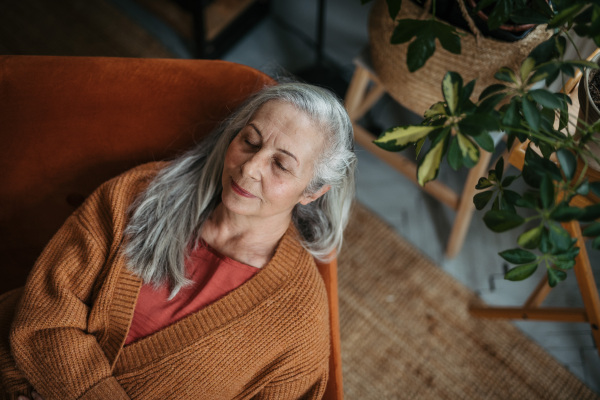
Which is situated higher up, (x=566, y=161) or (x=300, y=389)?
(x=566, y=161)

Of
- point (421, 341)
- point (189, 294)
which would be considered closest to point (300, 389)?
point (189, 294)

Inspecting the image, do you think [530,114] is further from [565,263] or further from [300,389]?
[300,389]

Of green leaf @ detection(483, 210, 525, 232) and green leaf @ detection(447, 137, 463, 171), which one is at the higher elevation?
green leaf @ detection(447, 137, 463, 171)

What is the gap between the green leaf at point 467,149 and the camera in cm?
80

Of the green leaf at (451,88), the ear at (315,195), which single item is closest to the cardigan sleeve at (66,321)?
the ear at (315,195)

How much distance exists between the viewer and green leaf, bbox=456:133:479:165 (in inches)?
31.5

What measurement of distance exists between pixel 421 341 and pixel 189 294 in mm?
933

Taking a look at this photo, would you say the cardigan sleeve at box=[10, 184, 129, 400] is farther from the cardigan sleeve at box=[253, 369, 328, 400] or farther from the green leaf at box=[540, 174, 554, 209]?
the green leaf at box=[540, 174, 554, 209]

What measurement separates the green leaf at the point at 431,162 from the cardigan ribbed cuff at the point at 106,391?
0.80 m

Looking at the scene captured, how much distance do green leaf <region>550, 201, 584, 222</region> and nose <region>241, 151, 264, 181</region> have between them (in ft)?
1.83

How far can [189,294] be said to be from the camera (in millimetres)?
1220

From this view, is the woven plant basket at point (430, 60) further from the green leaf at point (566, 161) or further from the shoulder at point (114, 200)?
the shoulder at point (114, 200)

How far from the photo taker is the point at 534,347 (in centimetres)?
178

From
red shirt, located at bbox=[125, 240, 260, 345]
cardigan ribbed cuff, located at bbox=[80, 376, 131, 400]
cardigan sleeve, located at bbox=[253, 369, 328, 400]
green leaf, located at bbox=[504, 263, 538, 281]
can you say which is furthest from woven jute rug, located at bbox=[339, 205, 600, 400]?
green leaf, located at bbox=[504, 263, 538, 281]
